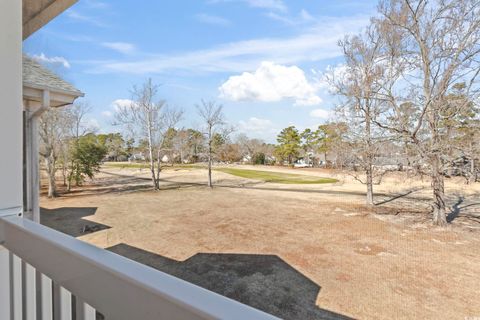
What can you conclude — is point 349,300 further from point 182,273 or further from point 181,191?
point 181,191

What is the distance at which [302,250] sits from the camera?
378 centimetres

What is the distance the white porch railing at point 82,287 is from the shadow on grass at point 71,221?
401 centimetres

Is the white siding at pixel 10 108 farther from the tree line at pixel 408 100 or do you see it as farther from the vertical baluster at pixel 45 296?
the tree line at pixel 408 100

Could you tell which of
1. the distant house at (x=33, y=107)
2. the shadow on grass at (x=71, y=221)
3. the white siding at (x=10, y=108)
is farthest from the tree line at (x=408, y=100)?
the white siding at (x=10, y=108)

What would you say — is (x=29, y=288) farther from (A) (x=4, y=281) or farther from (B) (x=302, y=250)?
(B) (x=302, y=250)

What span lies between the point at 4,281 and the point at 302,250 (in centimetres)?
358

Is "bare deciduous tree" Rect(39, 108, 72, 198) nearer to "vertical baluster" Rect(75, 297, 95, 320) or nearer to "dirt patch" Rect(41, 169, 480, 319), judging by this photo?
"dirt patch" Rect(41, 169, 480, 319)

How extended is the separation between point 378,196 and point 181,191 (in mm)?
6741

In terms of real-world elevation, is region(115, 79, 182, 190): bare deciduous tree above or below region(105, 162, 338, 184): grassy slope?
above

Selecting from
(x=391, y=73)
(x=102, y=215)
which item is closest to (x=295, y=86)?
(x=391, y=73)

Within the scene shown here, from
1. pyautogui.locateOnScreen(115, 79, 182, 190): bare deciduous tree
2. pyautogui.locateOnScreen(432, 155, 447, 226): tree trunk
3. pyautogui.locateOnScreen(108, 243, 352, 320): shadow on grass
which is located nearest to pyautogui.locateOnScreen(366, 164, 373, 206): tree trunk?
pyautogui.locateOnScreen(432, 155, 447, 226): tree trunk

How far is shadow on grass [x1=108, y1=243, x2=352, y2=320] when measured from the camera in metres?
2.37

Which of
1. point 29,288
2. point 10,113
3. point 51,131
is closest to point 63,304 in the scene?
point 29,288

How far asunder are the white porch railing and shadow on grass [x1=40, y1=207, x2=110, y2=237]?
13.2 ft
